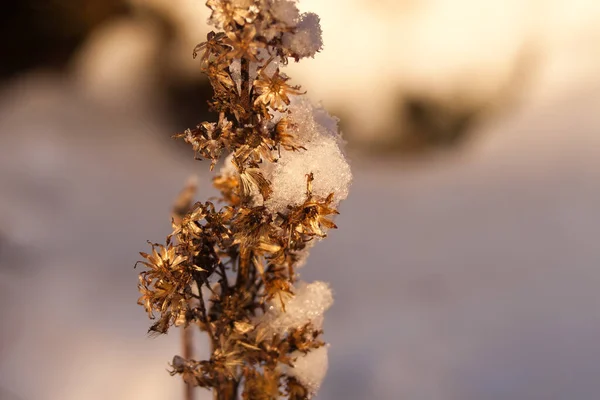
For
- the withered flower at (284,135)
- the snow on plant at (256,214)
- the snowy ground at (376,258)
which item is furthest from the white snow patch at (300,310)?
the snowy ground at (376,258)

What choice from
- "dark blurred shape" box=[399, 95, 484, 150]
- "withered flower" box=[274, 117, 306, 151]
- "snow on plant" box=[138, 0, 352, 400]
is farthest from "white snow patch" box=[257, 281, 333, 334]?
"dark blurred shape" box=[399, 95, 484, 150]

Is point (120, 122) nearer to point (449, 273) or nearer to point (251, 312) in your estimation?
point (449, 273)

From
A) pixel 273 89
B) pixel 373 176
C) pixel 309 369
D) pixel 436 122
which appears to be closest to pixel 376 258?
pixel 373 176

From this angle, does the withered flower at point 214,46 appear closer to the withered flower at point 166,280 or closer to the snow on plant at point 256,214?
the snow on plant at point 256,214

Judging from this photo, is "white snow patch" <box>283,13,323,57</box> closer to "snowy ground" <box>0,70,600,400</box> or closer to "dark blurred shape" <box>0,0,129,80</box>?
"snowy ground" <box>0,70,600,400</box>

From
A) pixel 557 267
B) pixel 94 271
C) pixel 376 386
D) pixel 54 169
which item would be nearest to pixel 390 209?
pixel 557 267

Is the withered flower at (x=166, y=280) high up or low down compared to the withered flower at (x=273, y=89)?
down

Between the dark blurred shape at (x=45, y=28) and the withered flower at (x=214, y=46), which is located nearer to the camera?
the withered flower at (x=214, y=46)
